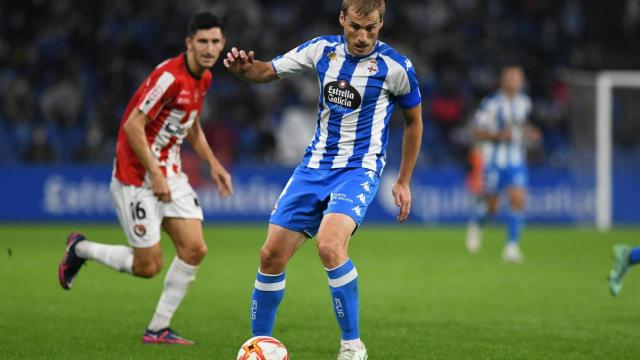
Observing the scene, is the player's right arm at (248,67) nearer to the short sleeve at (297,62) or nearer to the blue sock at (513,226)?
the short sleeve at (297,62)

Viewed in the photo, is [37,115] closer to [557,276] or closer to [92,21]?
[92,21]

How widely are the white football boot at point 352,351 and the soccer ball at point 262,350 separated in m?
0.38

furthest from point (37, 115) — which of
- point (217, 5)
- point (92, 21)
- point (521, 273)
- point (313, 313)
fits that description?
point (313, 313)

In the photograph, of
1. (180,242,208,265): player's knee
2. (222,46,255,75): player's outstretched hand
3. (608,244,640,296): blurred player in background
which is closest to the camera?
(222,46,255,75): player's outstretched hand

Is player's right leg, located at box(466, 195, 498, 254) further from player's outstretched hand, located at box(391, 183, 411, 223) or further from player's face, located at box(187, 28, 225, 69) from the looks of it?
player's outstretched hand, located at box(391, 183, 411, 223)

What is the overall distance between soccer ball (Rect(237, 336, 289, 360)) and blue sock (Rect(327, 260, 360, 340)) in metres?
0.42

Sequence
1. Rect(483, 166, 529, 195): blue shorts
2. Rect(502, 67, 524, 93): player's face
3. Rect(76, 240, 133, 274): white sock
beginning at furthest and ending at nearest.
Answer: Rect(483, 166, 529, 195): blue shorts → Rect(502, 67, 524, 93): player's face → Rect(76, 240, 133, 274): white sock

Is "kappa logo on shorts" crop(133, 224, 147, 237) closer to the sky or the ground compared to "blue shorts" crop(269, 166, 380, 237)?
closer to the ground

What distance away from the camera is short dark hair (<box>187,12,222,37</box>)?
7.46m

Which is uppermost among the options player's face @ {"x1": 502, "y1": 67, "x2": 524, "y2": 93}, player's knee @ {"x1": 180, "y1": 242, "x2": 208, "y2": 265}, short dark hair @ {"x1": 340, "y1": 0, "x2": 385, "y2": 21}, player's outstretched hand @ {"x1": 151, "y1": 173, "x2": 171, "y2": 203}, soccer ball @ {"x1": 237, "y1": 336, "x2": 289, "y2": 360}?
short dark hair @ {"x1": 340, "y1": 0, "x2": 385, "y2": 21}

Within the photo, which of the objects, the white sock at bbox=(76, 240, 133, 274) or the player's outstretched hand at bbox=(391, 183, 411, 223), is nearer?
the player's outstretched hand at bbox=(391, 183, 411, 223)

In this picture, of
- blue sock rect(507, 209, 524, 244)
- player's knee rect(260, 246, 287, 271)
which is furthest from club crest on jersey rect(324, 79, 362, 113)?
blue sock rect(507, 209, 524, 244)

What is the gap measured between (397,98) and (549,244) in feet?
34.9

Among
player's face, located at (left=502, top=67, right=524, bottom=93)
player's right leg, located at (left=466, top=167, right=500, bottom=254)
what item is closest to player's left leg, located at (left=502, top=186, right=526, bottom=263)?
player's right leg, located at (left=466, top=167, right=500, bottom=254)
